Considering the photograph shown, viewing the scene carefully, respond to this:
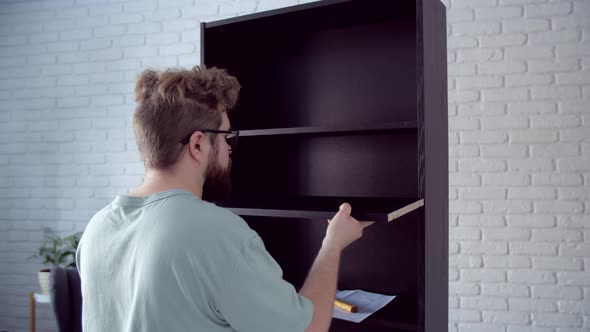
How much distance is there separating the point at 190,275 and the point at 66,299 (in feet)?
3.23

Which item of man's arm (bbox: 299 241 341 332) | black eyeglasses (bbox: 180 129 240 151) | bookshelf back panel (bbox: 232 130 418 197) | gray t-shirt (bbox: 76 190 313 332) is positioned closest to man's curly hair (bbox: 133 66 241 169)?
black eyeglasses (bbox: 180 129 240 151)

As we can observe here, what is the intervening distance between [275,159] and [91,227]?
860 millimetres

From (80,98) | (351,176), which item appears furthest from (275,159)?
(80,98)

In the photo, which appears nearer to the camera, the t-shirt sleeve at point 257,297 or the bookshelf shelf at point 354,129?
the t-shirt sleeve at point 257,297

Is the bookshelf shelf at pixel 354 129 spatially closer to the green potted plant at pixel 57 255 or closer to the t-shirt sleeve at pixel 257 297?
the t-shirt sleeve at pixel 257 297

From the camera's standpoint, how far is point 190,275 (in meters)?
0.88

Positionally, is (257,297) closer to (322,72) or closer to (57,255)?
(322,72)

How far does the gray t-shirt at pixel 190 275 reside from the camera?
0.89 m

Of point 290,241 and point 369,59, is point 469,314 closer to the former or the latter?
point 290,241

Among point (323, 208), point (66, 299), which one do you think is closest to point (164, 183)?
point (323, 208)

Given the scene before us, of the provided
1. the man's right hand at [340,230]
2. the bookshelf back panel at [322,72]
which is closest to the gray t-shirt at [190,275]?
the man's right hand at [340,230]

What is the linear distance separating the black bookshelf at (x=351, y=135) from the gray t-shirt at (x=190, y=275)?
13.6 inches

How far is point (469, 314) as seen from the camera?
2.51 metres

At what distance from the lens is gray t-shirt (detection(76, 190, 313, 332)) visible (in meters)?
0.89
